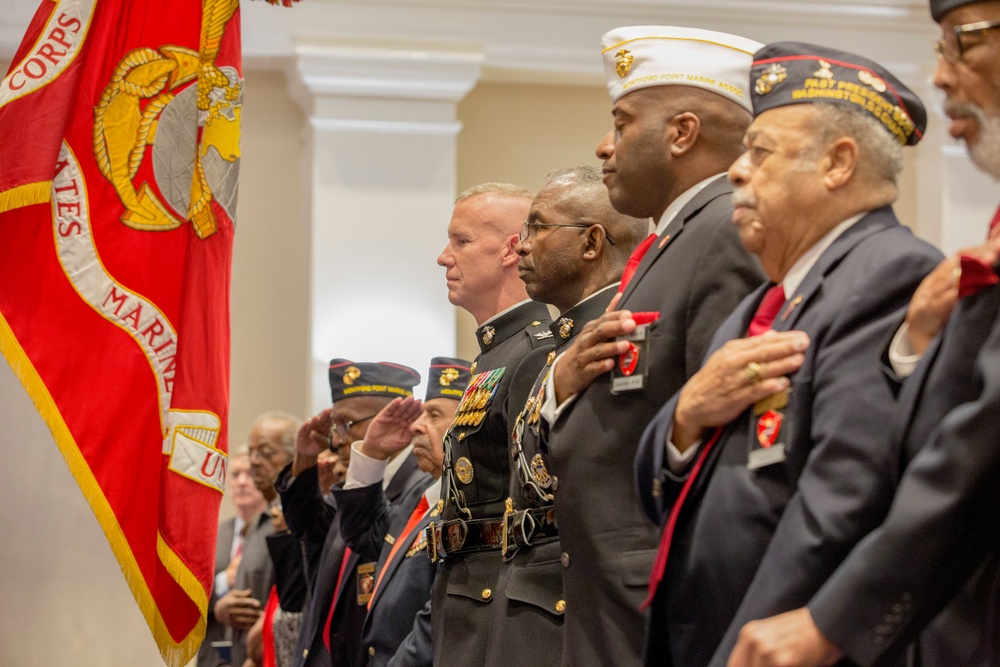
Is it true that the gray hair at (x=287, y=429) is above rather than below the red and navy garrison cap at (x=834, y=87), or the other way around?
below

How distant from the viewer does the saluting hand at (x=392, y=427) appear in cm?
420

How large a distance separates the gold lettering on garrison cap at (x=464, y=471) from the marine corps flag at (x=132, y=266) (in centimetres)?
100

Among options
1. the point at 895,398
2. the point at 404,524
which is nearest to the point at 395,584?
the point at 404,524

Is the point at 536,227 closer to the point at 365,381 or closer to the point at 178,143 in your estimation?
the point at 178,143

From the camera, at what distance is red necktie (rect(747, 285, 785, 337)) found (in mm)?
1936

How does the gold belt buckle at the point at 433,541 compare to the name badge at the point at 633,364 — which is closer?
the name badge at the point at 633,364

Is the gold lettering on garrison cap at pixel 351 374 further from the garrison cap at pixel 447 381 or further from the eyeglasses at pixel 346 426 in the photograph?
the garrison cap at pixel 447 381

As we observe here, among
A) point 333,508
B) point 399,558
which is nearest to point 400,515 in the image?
point 399,558

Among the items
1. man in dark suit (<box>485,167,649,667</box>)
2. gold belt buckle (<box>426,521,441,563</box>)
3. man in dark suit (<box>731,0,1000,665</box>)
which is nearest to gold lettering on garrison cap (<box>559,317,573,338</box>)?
man in dark suit (<box>485,167,649,667</box>)

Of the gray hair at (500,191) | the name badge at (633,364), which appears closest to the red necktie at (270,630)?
the gray hair at (500,191)

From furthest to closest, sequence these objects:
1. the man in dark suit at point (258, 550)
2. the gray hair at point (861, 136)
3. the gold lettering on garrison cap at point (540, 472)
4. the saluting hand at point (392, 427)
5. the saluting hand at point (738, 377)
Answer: the man in dark suit at point (258, 550) < the saluting hand at point (392, 427) < the gold lettering on garrison cap at point (540, 472) < the gray hair at point (861, 136) < the saluting hand at point (738, 377)

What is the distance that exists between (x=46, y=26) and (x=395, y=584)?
1.90 metres

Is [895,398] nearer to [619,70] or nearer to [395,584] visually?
[619,70]

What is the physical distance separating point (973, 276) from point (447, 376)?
8.84 feet
